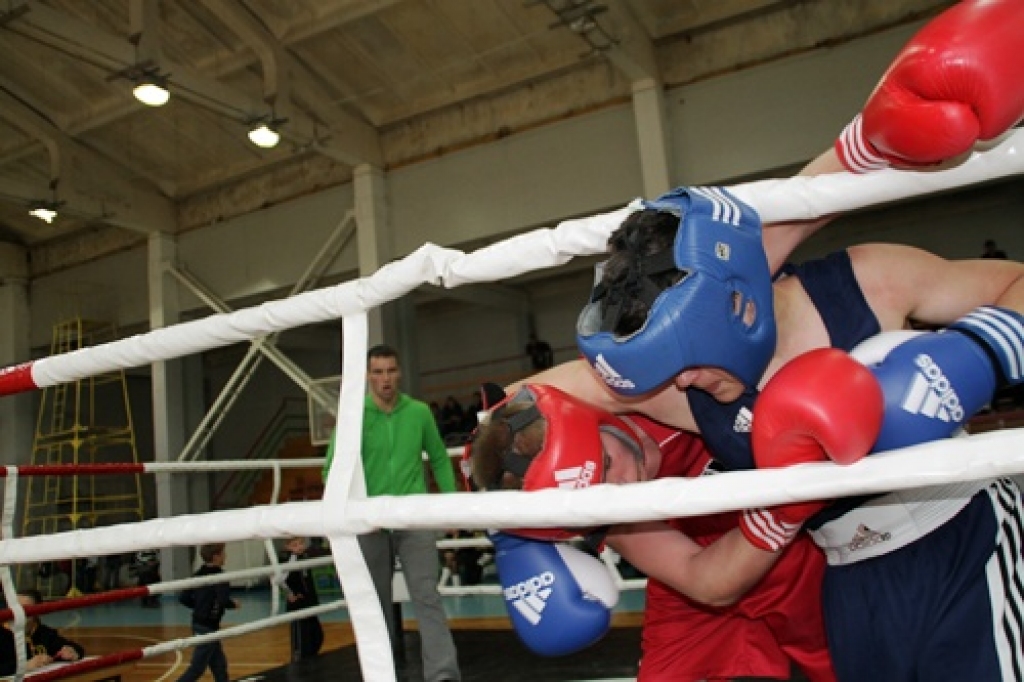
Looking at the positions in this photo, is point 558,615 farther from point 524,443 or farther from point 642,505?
point 642,505

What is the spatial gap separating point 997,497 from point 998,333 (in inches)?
12.9

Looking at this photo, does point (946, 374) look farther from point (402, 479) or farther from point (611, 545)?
point (402, 479)

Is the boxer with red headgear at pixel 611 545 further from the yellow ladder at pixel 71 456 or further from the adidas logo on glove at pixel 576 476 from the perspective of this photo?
the yellow ladder at pixel 71 456

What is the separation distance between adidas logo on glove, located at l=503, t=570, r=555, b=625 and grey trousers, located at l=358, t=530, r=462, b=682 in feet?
4.92

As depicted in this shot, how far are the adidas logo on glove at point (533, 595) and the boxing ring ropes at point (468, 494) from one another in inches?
7.6

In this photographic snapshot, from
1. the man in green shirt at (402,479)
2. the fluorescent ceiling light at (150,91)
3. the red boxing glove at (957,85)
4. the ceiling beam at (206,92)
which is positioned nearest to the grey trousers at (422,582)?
the man in green shirt at (402,479)

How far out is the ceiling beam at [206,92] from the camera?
18.7ft

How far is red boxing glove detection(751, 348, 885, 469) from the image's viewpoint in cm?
81

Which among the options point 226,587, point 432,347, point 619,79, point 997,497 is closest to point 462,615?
point 226,587

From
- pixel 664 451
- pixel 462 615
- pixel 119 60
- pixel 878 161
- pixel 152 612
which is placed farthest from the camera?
pixel 152 612

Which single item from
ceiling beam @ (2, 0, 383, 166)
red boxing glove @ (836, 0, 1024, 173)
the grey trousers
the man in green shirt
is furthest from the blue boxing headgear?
ceiling beam @ (2, 0, 383, 166)

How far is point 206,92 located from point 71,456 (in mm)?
6600

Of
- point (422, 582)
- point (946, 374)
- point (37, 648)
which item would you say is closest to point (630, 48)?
point (422, 582)

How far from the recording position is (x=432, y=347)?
1166 cm
